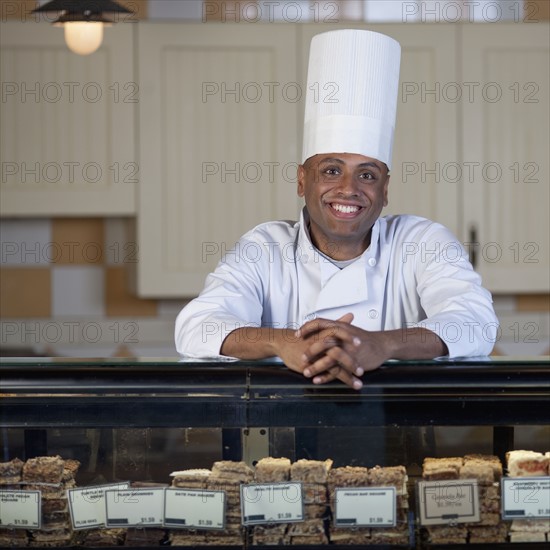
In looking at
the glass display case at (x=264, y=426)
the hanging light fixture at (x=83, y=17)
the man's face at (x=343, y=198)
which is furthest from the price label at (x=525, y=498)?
the hanging light fixture at (x=83, y=17)

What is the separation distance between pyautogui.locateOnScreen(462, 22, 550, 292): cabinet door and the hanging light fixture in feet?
3.09

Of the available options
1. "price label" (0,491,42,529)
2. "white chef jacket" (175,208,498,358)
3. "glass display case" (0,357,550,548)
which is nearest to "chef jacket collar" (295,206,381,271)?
"white chef jacket" (175,208,498,358)

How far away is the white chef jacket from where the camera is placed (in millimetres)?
1392

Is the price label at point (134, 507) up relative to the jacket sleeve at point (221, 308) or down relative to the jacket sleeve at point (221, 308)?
Result: down

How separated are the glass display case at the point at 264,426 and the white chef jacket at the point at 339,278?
1.26 feet

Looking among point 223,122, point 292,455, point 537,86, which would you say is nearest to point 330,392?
point 292,455

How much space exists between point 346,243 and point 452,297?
0.82ft

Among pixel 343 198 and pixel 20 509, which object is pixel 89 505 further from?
pixel 343 198

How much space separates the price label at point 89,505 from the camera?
962mm

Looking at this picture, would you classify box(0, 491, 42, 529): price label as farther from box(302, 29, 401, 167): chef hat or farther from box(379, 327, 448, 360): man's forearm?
box(302, 29, 401, 167): chef hat

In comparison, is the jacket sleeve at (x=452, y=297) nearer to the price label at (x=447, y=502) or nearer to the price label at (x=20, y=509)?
the price label at (x=447, y=502)

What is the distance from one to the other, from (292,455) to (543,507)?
0.81 feet

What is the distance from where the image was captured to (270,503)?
0.96 meters

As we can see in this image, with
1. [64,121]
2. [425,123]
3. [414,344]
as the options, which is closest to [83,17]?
[64,121]
